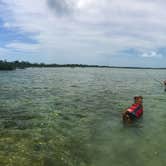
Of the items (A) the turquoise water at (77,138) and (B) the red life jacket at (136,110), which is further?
(B) the red life jacket at (136,110)

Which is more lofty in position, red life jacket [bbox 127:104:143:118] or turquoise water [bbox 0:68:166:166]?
red life jacket [bbox 127:104:143:118]

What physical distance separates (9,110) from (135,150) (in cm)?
1161

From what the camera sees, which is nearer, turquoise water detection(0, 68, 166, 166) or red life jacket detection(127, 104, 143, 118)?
turquoise water detection(0, 68, 166, 166)

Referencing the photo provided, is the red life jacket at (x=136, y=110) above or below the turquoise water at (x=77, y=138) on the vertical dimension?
above

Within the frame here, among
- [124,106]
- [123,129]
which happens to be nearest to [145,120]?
[123,129]

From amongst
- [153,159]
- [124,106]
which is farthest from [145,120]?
→ [153,159]

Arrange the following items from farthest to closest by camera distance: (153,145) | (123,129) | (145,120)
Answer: (145,120) → (123,129) → (153,145)

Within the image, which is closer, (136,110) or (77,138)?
(77,138)

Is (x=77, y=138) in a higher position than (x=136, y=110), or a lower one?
lower

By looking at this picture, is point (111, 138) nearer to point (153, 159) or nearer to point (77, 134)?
point (77, 134)

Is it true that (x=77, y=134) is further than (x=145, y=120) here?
No

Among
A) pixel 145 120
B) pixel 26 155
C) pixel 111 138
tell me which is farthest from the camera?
pixel 145 120

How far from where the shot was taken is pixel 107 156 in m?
10.6

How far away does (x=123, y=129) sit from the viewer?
15086 mm
